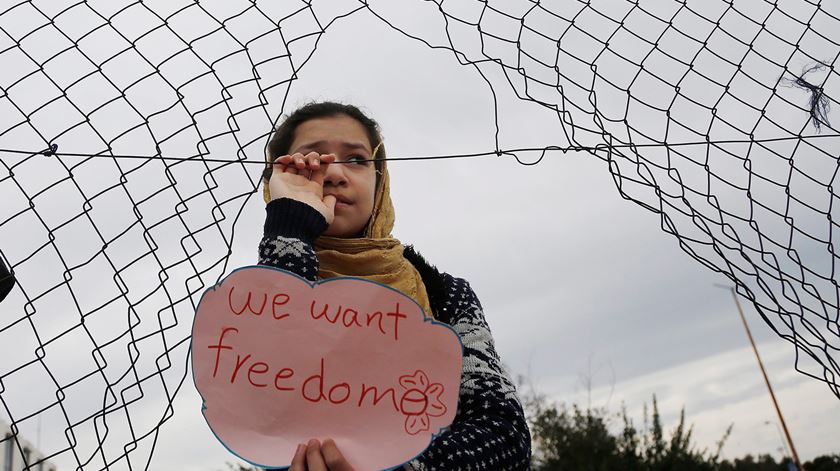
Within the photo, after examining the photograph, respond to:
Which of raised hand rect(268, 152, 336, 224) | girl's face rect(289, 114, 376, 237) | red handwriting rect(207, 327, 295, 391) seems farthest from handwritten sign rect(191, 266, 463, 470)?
girl's face rect(289, 114, 376, 237)

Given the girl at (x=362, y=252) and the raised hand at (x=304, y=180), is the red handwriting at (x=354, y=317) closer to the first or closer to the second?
the girl at (x=362, y=252)

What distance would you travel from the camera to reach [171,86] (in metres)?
1.62

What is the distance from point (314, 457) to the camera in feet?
3.70

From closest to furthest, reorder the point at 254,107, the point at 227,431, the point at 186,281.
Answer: the point at 227,431 < the point at 186,281 < the point at 254,107

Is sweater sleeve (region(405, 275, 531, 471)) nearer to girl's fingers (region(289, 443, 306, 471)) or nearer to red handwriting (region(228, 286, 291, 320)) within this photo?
girl's fingers (region(289, 443, 306, 471))

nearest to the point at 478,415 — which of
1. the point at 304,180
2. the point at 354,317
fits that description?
the point at 354,317

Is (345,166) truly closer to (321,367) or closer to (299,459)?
(321,367)

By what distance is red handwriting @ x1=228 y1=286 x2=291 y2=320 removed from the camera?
1211 millimetres

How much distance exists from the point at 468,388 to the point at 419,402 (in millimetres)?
203

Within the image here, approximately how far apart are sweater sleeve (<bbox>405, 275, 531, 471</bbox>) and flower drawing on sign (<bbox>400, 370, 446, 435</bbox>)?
0.21 feet

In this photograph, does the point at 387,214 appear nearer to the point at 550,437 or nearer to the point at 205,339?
the point at 205,339

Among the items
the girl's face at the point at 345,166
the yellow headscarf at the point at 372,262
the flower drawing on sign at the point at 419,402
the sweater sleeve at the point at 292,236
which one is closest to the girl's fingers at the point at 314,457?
the flower drawing on sign at the point at 419,402

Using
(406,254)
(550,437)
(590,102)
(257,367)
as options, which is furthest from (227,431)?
(550,437)

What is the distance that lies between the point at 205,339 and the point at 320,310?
18cm
